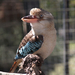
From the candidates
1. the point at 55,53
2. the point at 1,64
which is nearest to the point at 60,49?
the point at 55,53

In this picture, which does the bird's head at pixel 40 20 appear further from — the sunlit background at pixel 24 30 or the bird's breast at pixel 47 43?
the sunlit background at pixel 24 30

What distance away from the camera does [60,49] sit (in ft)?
5.73

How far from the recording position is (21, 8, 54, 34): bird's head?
2.89ft

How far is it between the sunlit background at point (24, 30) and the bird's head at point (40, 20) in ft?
2.13

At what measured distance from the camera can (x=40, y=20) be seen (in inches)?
35.1

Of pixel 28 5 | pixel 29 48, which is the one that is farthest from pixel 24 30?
pixel 29 48

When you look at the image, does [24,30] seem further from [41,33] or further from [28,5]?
[41,33]

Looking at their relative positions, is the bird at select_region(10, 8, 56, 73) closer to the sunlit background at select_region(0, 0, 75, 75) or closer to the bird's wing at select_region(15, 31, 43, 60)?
the bird's wing at select_region(15, 31, 43, 60)

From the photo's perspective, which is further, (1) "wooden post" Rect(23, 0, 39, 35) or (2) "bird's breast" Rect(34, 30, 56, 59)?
(1) "wooden post" Rect(23, 0, 39, 35)

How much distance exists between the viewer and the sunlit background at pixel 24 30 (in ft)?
5.22

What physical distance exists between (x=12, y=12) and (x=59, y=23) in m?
0.51

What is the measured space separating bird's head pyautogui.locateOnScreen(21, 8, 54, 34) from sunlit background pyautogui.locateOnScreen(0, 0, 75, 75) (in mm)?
649

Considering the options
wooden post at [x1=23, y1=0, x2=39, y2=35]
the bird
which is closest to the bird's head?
the bird

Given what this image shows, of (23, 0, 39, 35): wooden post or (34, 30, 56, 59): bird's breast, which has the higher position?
(23, 0, 39, 35): wooden post
